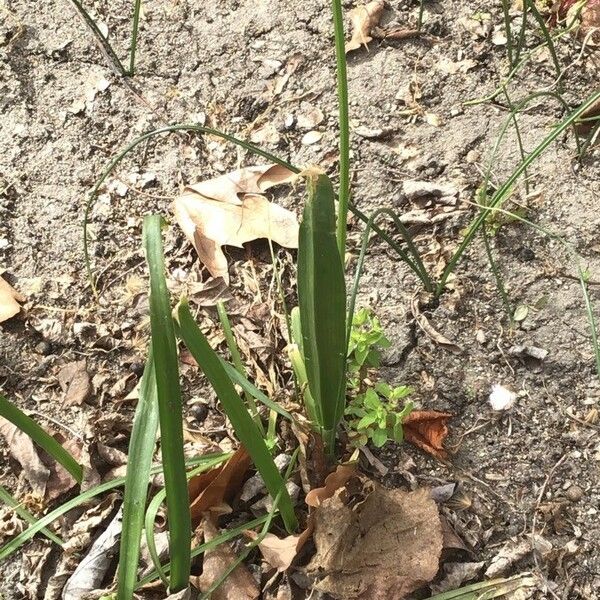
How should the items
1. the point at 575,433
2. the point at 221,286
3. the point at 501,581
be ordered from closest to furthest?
the point at 501,581, the point at 575,433, the point at 221,286

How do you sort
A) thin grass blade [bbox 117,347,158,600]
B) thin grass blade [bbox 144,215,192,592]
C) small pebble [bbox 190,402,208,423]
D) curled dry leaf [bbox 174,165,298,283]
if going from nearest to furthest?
thin grass blade [bbox 144,215,192,592], thin grass blade [bbox 117,347,158,600], small pebble [bbox 190,402,208,423], curled dry leaf [bbox 174,165,298,283]

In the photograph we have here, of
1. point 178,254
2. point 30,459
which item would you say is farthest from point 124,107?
point 30,459

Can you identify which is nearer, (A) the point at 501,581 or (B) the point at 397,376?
(A) the point at 501,581

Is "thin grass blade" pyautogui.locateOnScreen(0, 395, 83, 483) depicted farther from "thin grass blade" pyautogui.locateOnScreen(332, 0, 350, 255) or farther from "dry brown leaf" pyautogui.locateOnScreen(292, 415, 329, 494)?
"thin grass blade" pyautogui.locateOnScreen(332, 0, 350, 255)

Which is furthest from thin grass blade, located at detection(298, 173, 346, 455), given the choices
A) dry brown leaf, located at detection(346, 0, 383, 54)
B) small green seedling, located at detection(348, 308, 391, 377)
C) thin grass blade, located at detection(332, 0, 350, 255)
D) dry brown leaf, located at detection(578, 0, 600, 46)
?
dry brown leaf, located at detection(578, 0, 600, 46)

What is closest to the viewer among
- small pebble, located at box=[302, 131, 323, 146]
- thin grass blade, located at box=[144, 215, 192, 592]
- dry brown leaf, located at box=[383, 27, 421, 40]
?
thin grass blade, located at box=[144, 215, 192, 592]

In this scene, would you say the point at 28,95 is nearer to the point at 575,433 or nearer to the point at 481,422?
the point at 481,422
